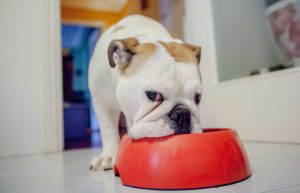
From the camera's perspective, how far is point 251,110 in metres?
2.12

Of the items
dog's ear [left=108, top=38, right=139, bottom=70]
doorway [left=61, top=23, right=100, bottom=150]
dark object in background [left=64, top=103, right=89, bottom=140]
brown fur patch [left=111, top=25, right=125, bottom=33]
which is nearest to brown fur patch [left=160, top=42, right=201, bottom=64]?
dog's ear [left=108, top=38, right=139, bottom=70]

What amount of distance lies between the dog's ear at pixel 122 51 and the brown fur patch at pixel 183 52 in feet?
0.39

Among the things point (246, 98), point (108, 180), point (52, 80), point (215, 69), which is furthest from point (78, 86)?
point (108, 180)

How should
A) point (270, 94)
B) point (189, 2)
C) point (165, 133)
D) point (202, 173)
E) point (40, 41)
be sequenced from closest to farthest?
point (202, 173)
point (165, 133)
point (270, 94)
point (40, 41)
point (189, 2)

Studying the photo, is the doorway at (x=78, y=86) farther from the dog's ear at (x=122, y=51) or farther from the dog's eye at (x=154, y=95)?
the dog's eye at (x=154, y=95)

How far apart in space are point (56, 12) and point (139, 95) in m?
1.68

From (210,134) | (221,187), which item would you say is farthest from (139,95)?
(221,187)

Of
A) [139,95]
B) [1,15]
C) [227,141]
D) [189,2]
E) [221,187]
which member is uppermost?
[189,2]

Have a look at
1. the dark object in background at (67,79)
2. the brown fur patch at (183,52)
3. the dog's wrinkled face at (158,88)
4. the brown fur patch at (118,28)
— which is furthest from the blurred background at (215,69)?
the dark object in background at (67,79)

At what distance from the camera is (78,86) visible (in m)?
7.73

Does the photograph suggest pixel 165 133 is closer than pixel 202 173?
No

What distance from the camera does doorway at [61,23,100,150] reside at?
15.2 ft

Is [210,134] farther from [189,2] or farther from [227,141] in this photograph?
[189,2]

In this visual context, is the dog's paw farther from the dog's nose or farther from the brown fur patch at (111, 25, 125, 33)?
the brown fur patch at (111, 25, 125, 33)
